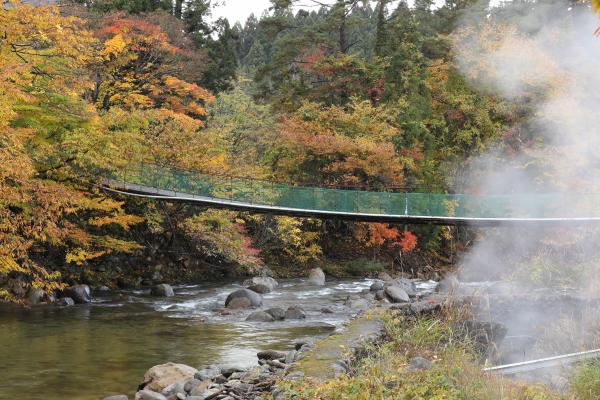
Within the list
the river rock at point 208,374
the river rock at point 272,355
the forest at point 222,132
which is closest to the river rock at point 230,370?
the river rock at point 208,374

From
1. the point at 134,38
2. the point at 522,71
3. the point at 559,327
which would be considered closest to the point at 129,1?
the point at 134,38

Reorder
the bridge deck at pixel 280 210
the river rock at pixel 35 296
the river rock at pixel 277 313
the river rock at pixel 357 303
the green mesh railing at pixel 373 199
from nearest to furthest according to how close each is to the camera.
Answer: the river rock at pixel 277 313, the river rock at pixel 35 296, the river rock at pixel 357 303, the bridge deck at pixel 280 210, the green mesh railing at pixel 373 199

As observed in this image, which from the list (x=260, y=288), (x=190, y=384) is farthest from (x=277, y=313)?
(x=190, y=384)

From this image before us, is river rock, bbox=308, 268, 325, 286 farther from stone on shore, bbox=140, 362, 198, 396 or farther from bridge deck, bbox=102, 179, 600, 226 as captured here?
stone on shore, bbox=140, 362, 198, 396

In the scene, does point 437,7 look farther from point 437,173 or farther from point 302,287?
point 302,287

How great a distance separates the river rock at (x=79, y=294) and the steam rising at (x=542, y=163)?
826 centimetres

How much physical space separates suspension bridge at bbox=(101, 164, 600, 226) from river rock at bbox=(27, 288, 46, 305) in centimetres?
263

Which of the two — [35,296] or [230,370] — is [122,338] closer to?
[230,370]

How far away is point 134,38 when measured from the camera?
21.1 meters

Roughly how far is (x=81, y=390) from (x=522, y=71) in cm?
2058

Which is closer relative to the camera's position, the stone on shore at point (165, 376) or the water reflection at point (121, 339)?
the stone on shore at point (165, 376)

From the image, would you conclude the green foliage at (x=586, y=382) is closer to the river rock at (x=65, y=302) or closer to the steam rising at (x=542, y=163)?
the steam rising at (x=542, y=163)

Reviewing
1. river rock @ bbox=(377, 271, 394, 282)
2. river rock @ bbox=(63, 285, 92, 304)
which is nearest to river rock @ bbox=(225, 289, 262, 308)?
river rock @ bbox=(63, 285, 92, 304)

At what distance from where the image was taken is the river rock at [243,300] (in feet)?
45.4
